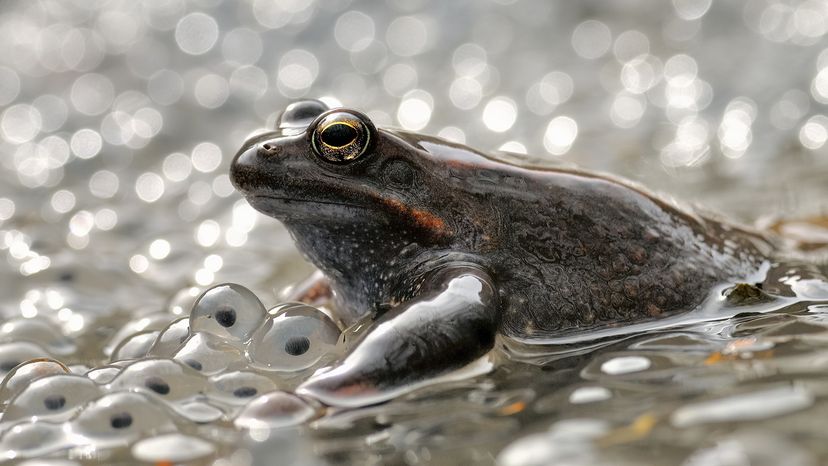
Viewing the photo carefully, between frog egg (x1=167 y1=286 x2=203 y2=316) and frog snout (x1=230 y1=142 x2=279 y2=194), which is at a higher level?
frog snout (x1=230 y1=142 x2=279 y2=194)

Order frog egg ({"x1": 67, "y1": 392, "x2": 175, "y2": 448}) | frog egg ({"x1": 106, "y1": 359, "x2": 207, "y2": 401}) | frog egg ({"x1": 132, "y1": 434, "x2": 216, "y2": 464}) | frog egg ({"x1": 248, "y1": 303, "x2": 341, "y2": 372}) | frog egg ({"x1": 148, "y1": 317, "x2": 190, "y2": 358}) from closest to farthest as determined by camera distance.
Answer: frog egg ({"x1": 132, "y1": 434, "x2": 216, "y2": 464}) < frog egg ({"x1": 67, "y1": 392, "x2": 175, "y2": 448}) < frog egg ({"x1": 106, "y1": 359, "x2": 207, "y2": 401}) < frog egg ({"x1": 248, "y1": 303, "x2": 341, "y2": 372}) < frog egg ({"x1": 148, "y1": 317, "x2": 190, "y2": 358})

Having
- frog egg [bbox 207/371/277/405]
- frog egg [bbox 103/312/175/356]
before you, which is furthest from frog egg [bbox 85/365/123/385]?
frog egg [bbox 103/312/175/356]

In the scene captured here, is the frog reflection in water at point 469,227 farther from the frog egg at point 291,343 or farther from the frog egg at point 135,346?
the frog egg at point 135,346

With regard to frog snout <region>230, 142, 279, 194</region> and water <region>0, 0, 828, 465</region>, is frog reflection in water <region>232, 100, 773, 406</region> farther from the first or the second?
water <region>0, 0, 828, 465</region>

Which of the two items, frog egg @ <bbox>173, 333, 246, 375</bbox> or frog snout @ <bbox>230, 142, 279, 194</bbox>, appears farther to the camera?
frog snout @ <bbox>230, 142, 279, 194</bbox>

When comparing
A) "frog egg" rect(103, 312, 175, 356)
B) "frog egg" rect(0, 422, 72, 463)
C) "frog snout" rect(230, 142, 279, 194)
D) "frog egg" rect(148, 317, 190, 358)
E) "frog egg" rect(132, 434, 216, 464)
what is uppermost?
"frog snout" rect(230, 142, 279, 194)

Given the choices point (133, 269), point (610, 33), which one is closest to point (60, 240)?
point (133, 269)
